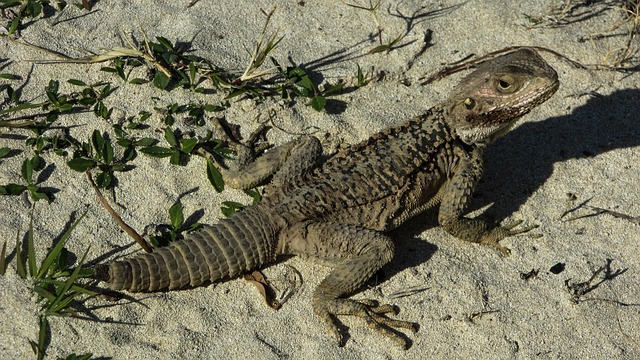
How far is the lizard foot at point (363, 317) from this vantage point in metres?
4.27

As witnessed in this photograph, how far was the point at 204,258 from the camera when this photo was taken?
13.9 ft

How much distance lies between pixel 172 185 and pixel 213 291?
0.91m

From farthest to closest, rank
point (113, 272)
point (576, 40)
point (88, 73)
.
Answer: point (576, 40)
point (88, 73)
point (113, 272)

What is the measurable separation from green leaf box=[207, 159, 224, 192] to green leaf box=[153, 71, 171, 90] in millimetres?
773

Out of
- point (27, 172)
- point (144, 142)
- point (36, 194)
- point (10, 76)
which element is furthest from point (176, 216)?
point (10, 76)

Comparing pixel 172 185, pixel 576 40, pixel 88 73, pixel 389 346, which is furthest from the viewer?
pixel 576 40

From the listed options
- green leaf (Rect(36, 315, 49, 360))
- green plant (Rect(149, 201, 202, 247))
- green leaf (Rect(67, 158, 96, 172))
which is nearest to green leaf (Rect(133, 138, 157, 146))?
green leaf (Rect(67, 158, 96, 172))

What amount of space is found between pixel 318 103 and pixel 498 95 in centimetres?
139

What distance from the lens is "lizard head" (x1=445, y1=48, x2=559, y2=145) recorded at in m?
4.68

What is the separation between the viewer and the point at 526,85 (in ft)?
15.4

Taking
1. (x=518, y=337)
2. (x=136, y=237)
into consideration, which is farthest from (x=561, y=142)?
(x=136, y=237)

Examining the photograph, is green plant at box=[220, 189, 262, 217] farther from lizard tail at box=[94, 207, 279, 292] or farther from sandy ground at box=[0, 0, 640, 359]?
lizard tail at box=[94, 207, 279, 292]

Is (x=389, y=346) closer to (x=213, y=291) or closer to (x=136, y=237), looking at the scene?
(x=213, y=291)

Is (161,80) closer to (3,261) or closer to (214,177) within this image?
(214,177)
